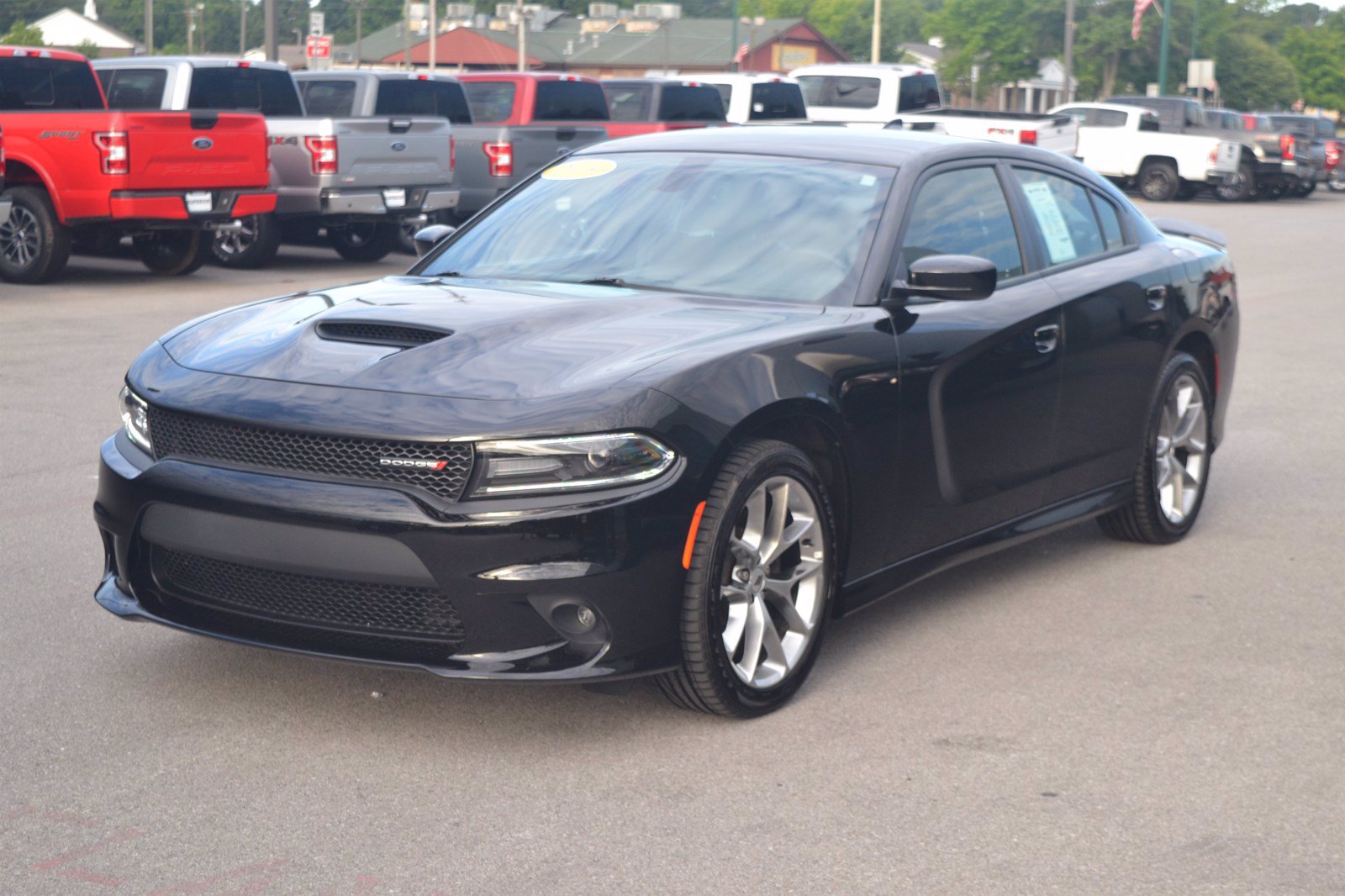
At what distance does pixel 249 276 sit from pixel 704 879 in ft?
47.2

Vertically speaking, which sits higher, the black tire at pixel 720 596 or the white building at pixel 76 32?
the white building at pixel 76 32

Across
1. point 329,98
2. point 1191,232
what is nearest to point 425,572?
point 1191,232

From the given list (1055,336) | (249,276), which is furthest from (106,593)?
(249,276)

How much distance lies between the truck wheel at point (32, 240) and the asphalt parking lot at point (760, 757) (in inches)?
373

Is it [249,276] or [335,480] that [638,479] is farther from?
[249,276]

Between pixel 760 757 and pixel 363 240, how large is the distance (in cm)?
1590

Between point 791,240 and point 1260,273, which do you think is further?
point 1260,273

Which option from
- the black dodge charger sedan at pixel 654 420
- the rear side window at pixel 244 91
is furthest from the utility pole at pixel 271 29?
the black dodge charger sedan at pixel 654 420

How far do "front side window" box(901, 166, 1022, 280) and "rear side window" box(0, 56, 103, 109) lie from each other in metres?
11.6

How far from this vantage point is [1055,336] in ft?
18.9


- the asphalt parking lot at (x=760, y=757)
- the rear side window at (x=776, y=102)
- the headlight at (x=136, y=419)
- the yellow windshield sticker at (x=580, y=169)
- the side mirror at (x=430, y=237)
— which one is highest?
the rear side window at (x=776, y=102)

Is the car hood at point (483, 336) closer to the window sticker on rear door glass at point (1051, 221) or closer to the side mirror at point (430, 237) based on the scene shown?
the side mirror at point (430, 237)

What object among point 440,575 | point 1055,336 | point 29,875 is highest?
point 1055,336

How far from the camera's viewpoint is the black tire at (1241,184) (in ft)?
119
